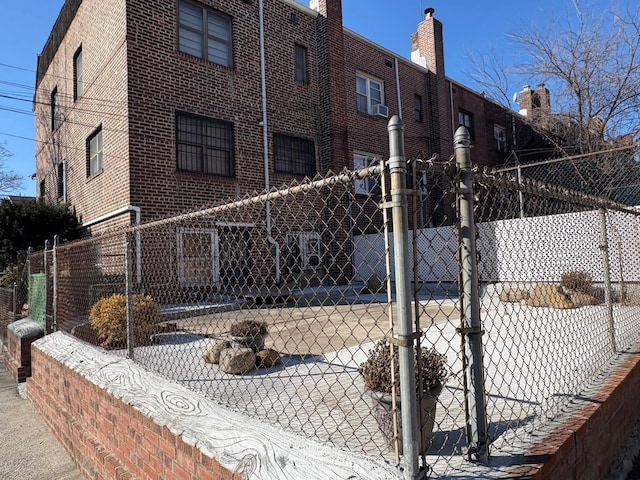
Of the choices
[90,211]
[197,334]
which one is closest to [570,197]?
[197,334]

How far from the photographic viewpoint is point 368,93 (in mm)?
16453

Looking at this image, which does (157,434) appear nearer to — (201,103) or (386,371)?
(386,371)

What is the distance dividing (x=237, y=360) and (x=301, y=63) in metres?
12.2

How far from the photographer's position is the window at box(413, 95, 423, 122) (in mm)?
18281

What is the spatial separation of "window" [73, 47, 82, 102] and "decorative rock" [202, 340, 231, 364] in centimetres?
1170

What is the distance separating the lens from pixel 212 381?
3.97m

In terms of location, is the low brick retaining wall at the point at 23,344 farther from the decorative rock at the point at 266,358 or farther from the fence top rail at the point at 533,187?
the fence top rail at the point at 533,187

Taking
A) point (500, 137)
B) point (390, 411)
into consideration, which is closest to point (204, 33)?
point (390, 411)

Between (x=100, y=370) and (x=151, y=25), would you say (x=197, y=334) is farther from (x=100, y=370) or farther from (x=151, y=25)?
(x=151, y=25)

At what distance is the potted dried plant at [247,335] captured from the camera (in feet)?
15.4

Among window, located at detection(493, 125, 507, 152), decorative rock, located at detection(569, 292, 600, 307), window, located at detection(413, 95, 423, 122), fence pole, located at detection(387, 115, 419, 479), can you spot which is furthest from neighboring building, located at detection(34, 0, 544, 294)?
→ window, located at detection(493, 125, 507, 152)

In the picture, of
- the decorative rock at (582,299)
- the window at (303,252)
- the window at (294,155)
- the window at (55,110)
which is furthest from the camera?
the window at (55,110)

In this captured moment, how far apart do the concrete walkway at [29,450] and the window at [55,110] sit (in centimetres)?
1240

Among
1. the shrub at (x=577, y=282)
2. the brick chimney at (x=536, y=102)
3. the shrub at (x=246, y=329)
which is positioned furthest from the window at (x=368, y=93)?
the shrub at (x=246, y=329)
